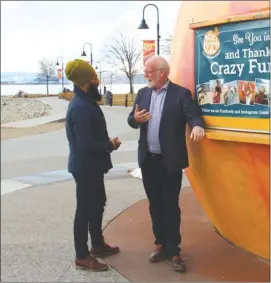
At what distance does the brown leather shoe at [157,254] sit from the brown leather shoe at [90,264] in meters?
0.41

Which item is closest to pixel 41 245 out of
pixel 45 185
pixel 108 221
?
pixel 108 221

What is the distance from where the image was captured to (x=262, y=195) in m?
3.69

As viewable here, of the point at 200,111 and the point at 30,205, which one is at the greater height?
the point at 200,111

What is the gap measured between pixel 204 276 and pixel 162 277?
0.34m

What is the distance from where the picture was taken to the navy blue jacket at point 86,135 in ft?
12.0

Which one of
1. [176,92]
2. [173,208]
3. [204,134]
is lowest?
[173,208]

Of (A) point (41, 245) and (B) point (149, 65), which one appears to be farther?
(A) point (41, 245)

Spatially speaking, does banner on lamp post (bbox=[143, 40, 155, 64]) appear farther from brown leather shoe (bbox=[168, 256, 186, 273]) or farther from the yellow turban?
brown leather shoe (bbox=[168, 256, 186, 273])

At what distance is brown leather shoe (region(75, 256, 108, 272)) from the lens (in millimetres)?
3920

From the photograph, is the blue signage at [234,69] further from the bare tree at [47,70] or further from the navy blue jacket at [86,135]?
the bare tree at [47,70]

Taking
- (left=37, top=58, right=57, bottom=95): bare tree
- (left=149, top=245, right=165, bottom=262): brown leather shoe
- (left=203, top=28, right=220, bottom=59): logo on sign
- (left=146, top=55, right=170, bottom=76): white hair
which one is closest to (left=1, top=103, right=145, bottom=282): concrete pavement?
(left=149, top=245, right=165, bottom=262): brown leather shoe

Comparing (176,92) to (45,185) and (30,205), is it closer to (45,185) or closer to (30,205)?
(30,205)

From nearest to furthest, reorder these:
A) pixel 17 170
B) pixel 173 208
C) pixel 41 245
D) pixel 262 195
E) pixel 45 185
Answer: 1. pixel 262 195
2. pixel 173 208
3. pixel 41 245
4. pixel 45 185
5. pixel 17 170

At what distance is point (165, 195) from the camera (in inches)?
154
